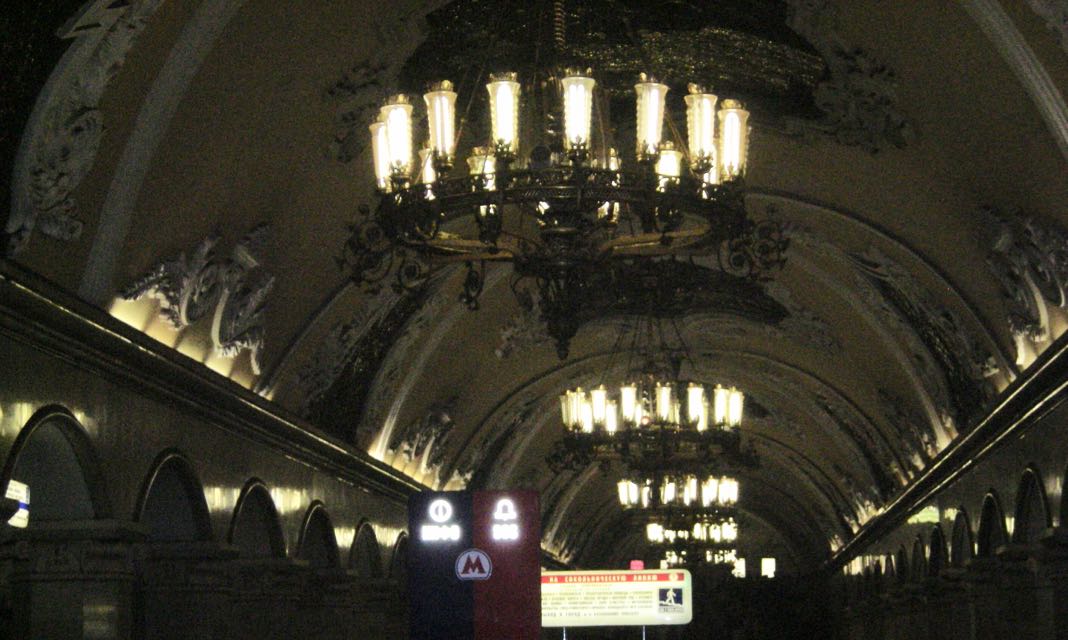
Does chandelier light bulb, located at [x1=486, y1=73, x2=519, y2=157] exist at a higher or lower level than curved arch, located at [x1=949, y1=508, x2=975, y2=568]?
higher

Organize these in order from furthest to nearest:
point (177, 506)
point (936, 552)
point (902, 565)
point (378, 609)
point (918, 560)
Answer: point (902, 565) → point (918, 560) → point (936, 552) → point (378, 609) → point (177, 506)

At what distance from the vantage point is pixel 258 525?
51.4 feet

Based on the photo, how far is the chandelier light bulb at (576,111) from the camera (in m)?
7.92

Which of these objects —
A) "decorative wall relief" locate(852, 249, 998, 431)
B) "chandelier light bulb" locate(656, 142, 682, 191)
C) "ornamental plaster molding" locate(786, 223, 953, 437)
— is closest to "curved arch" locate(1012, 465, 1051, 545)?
"decorative wall relief" locate(852, 249, 998, 431)

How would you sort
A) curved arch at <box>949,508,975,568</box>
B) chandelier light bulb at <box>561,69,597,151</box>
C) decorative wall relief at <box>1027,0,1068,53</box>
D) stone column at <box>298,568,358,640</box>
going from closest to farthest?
chandelier light bulb at <box>561,69,597,151</box>, decorative wall relief at <box>1027,0,1068,53</box>, stone column at <box>298,568,358,640</box>, curved arch at <box>949,508,975,568</box>

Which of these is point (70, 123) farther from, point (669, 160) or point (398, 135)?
point (669, 160)

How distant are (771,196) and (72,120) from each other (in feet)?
27.1

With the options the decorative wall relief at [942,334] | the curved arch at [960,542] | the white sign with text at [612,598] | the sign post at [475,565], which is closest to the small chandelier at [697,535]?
the curved arch at [960,542]

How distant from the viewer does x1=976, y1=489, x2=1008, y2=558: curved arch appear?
55.5 ft

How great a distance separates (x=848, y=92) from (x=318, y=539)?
27.8 ft

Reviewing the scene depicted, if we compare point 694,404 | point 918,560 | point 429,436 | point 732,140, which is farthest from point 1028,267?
point 918,560

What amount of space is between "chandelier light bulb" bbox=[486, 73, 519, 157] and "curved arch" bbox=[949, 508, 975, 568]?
1204cm

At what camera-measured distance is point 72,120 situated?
9.30 m

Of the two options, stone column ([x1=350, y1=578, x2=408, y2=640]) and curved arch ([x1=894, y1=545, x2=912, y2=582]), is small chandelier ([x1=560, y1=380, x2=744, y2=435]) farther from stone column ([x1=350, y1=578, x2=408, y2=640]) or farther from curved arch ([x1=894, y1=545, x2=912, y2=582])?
curved arch ([x1=894, y1=545, x2=912, y2=582])
